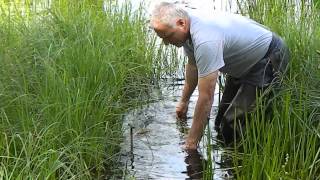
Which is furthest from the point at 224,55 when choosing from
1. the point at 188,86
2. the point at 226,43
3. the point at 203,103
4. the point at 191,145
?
the point at 188,86

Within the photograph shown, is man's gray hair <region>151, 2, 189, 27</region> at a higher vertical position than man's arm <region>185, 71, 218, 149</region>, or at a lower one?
higher

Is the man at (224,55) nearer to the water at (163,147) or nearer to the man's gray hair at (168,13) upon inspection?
the man's gray hair at (168,13)

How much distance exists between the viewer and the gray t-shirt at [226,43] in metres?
4.14

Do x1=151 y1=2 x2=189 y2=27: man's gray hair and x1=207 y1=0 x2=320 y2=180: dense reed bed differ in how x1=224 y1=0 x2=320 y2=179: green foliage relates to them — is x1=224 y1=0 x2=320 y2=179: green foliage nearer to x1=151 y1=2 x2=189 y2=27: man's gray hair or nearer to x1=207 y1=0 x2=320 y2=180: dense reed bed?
x1=207 y1=0 x2=320 y2=180: dense reed bed

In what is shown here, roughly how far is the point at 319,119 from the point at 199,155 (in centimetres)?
108

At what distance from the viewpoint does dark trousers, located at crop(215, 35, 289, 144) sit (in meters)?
4.66

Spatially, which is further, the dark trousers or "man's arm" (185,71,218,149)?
the dark trousers

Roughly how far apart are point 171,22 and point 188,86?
3.91ft

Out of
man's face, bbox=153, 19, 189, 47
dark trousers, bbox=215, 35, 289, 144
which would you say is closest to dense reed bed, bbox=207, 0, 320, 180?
dark trousers, bbox=215, 35, 289, 144

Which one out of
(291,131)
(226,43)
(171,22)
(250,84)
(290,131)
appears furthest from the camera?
(250,84)

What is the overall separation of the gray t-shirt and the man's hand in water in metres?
0.83

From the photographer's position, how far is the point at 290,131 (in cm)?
382

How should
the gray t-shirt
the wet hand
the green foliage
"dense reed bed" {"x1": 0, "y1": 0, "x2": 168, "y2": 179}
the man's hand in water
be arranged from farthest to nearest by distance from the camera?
1. the man's hand in water
2. the wet hand
3. the gray t-shirt
4. "dense reed bed" {"x1": 0, "y1": 0, "x2": 168, "y2": 179}
5. the green foliage

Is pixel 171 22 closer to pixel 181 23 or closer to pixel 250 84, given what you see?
pixel 181 23
